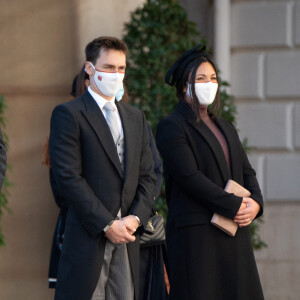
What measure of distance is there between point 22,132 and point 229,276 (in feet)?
8.66

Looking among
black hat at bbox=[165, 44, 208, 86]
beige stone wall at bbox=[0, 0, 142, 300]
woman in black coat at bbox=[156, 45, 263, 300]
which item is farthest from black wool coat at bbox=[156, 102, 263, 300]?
beige stone wall at bbox=[0, 0, 142, 300]

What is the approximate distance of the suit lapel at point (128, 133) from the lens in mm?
3902

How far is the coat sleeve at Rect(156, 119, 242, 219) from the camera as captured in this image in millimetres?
4305

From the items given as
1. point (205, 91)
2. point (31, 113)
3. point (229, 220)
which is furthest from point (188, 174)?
point (31, 113)

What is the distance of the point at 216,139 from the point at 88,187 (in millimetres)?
1035

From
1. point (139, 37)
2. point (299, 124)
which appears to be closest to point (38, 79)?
point (139, 37)

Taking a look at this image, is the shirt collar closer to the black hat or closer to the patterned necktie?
the patterned necktie

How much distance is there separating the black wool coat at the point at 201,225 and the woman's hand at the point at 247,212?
0.14 feet

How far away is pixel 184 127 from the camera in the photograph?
4496 millimetres

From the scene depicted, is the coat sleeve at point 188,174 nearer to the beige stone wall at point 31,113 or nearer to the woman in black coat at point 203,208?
the woman in black coat at point 203,208

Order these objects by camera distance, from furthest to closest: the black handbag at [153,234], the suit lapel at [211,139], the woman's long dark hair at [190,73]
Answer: the woman's long dark hair at [190,73]
the suit lapel at [211,139]
the black handbag at [153,234]

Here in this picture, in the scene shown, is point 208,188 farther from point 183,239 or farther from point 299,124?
point 299,124

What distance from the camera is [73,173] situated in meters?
3.76

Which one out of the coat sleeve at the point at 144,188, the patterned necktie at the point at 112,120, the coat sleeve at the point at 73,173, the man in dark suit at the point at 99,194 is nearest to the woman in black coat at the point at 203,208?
the coat sleeve at the point at 144,188
